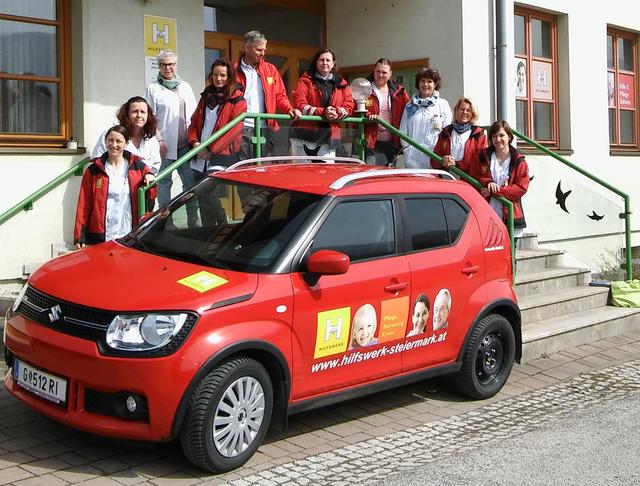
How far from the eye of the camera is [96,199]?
7500 mm

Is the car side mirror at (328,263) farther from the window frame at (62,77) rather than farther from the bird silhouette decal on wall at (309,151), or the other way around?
the window frame at (62,77)

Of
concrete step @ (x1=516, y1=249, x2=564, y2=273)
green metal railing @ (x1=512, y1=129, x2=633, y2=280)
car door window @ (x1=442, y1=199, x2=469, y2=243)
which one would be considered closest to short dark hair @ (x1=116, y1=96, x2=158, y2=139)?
car door window @ (x1=442, y1=199, x2=469, y2=243)

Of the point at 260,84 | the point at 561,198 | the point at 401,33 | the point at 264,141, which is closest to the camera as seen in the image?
the point at 264,141

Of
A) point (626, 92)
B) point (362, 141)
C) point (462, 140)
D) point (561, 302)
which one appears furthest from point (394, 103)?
point (626, 92)

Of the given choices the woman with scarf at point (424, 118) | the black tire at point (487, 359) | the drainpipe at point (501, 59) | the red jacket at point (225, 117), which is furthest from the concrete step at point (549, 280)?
the red jacket at point (225, 117)

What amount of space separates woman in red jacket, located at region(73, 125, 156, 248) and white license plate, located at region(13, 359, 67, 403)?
6.44 feet

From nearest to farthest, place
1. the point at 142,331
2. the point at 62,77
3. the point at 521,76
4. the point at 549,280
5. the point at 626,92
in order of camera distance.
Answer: the point at 142,331 < the point at 62,77 < the point at 549,280 < the point at 521,76 < the point at 626,92

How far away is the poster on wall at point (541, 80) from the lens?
14.5 metres

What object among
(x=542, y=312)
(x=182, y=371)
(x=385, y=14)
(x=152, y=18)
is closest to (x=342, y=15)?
(x=385, y=14)

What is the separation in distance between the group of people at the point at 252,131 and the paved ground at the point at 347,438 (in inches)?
76.2

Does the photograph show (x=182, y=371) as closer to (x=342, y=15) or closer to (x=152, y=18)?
(x=152, y=18)

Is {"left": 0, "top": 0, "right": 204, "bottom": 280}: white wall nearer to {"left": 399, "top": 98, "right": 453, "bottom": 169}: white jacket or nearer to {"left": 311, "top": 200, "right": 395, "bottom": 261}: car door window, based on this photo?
{"left": 399, "top": 98, "right": 453, "bottom": 169}: white jacket

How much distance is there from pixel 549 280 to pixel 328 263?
215 inches

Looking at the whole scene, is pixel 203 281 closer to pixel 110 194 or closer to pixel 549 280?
pixel 110 194
